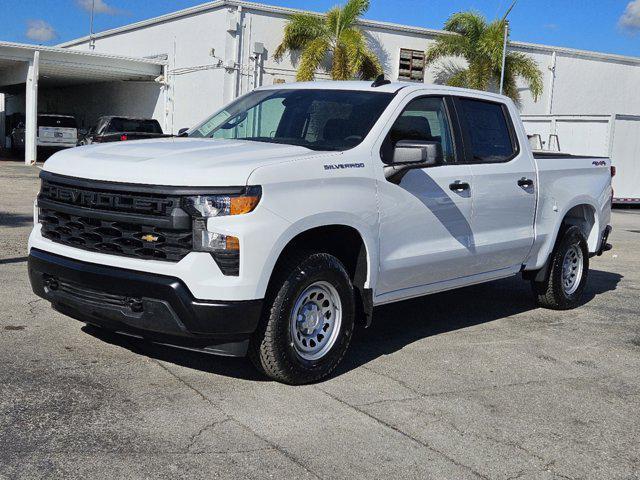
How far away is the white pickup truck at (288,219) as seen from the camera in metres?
4.66

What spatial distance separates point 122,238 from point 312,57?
24.7 meters

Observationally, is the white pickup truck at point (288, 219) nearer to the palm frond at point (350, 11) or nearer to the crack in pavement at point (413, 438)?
→ the crack in pavement at point (413, 438)

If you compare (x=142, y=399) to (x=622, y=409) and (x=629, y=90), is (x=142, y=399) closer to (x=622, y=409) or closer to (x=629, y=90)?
(x=622, y=409)

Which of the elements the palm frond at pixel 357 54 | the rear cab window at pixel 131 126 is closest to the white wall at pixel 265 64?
the palm frond at pixel 357 54

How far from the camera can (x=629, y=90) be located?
120 ft

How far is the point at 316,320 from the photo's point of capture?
209 inches

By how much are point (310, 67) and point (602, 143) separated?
10.6 meters

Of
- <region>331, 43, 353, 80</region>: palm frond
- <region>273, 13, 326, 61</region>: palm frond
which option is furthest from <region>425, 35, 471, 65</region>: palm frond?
<region>273, 13, 326, 61</region>: palm frond

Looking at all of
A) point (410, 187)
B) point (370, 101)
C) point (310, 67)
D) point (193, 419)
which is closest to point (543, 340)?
point (410, 187)

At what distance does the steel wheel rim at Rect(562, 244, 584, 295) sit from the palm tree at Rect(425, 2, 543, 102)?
80.7ft

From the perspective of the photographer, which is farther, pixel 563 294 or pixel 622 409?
pixel 563 294

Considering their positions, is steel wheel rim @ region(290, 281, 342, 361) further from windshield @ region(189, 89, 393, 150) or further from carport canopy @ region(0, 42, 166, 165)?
carport canopy @ region(0, 42, 166, 165)

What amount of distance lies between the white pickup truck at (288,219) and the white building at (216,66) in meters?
19.9

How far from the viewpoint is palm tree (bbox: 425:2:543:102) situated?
1254 inches
